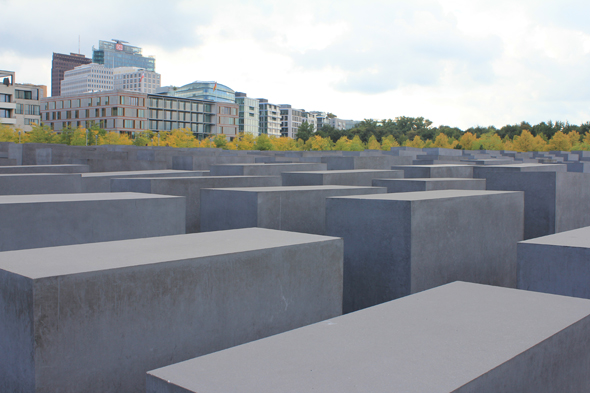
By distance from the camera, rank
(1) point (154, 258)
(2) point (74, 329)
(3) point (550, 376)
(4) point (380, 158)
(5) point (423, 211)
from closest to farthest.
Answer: (3) point (550, 376) → (2) point (74, 329) → (1) point (154, 258) → (5) point (423, 211) → (4) point (380, 158)

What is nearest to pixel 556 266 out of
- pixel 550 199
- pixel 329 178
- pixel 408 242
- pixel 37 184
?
pixel 408 242

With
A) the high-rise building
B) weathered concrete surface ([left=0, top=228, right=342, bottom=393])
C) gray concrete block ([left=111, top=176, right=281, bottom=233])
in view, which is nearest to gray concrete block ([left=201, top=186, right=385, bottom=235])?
gray concrete block ([left=111, top=176, right=281, bottom=233])

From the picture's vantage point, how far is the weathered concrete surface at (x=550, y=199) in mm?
8344

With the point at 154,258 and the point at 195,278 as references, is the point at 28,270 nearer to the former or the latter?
the point at 154,258

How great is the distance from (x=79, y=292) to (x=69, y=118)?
100350mm

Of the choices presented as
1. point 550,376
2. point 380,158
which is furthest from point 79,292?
point 380,158

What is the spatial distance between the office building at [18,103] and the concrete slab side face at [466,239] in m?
81.9

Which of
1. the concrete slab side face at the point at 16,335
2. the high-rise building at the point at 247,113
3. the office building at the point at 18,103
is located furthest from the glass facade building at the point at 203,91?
the concrete slab side face at the point at 16,335

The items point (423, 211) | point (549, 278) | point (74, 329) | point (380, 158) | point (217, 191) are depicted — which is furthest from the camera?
point (380, 158)

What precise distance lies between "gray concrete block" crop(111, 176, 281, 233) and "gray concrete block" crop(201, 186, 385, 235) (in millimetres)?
1019

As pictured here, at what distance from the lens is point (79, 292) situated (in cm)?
300

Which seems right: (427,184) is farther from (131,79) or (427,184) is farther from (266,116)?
(131,79)

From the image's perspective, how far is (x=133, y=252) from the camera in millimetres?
3680

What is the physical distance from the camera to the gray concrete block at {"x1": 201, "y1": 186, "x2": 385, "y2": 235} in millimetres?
6441
